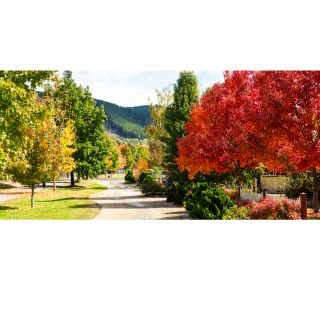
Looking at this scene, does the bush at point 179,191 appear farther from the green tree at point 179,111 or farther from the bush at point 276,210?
the bush at point 276,210

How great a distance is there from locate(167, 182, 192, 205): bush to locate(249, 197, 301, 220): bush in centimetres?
508

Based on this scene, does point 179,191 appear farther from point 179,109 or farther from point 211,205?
point 211,205

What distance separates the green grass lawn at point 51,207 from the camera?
14.9m

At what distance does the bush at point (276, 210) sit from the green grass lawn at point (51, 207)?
16.1 ft

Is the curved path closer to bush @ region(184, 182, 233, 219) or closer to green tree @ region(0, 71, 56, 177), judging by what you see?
bush @ region(184, 182, 233, 219)

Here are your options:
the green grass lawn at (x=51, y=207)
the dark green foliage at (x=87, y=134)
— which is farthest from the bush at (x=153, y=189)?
the green grass lawn at (x=51, y=207)

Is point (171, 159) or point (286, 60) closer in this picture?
point (286, 60)

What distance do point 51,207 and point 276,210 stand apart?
6.89 meters
